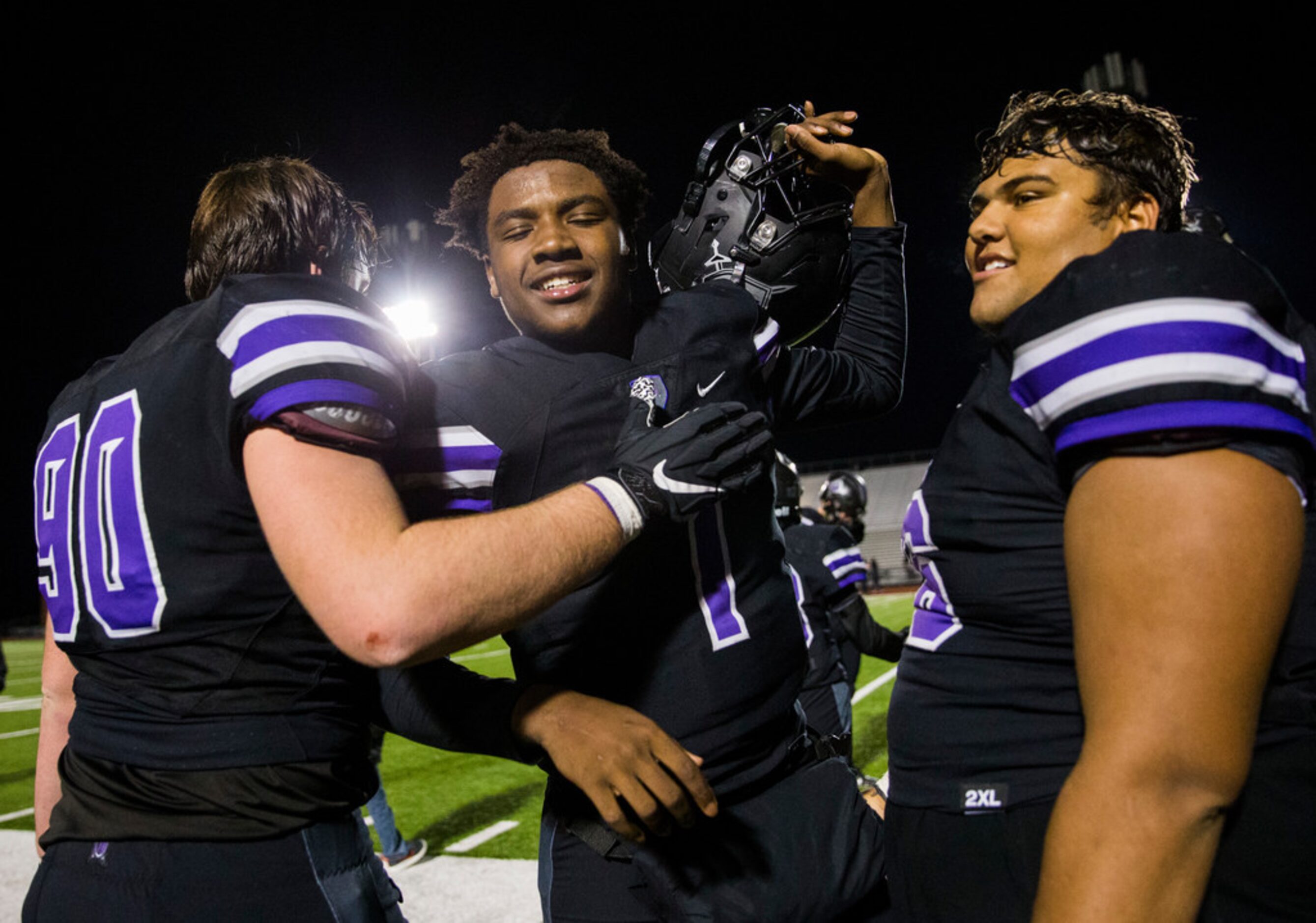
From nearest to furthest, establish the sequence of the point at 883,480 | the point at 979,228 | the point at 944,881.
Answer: the point at 944,881 < the point at 979,228 < the point at 883,480

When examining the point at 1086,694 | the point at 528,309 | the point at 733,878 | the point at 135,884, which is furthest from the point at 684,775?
the point at 528,309

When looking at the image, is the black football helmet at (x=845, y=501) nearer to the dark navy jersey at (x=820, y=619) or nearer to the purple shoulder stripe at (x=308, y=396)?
the dark navy jersey at (x=820, y=619)

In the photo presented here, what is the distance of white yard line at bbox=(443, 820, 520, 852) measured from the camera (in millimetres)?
5836

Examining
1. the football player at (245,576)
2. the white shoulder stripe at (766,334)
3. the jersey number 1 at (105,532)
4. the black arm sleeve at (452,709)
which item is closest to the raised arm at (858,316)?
the white shoulder stripe at (766,334)

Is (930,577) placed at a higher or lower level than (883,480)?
Answer: higher

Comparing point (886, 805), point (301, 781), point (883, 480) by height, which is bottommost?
point (883, 480)

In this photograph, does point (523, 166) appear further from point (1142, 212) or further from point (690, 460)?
point (1142, 212)

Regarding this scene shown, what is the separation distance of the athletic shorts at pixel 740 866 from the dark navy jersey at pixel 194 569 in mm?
528

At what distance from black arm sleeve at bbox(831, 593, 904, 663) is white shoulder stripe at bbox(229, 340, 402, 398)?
16.7 ft

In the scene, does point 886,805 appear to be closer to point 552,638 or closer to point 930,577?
point 930,577

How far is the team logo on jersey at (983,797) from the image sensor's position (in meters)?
1.34

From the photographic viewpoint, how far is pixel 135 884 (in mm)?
1523

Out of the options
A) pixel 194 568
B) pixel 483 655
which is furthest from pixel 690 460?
pixel 483 655

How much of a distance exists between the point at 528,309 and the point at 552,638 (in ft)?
2.55
